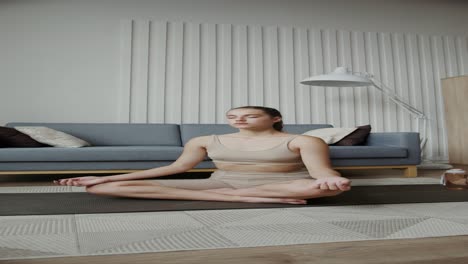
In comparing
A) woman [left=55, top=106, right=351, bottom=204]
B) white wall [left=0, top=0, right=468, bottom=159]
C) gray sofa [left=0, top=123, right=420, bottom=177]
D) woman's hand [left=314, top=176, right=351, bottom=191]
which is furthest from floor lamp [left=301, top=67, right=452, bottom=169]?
woman's hand [left=314, top=176, right=351, bottom=191]

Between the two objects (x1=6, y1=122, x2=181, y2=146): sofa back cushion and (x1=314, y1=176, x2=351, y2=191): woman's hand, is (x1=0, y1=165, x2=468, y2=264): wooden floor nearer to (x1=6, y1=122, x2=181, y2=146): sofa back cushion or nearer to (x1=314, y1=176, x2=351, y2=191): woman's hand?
(x1=314, y1=176, x2=351, y2=191): woman's hand

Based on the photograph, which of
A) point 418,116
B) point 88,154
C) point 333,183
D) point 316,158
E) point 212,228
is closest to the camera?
point 212,228

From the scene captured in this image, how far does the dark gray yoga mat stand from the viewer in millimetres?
1646

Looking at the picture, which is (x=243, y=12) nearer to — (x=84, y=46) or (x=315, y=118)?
(x=315, y=118)

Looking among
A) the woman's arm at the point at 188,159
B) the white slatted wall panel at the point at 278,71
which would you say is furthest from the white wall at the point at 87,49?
the woman's arm at the point at 188,159

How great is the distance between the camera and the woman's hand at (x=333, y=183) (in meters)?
1.43

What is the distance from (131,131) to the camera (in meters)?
3.77

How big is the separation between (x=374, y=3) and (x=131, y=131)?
12.0ft

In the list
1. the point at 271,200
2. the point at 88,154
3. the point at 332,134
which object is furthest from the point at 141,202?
the point at 332,134

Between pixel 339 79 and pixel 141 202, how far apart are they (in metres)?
2.70

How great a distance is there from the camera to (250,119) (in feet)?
6.00

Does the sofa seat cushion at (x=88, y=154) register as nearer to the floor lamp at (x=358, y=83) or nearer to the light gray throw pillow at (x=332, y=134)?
the light gray throw pillow at (x=332, y=134)

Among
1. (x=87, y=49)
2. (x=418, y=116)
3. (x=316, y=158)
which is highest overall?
(x=87, y=49)

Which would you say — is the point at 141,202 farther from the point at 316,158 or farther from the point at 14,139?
the point at 14,139
